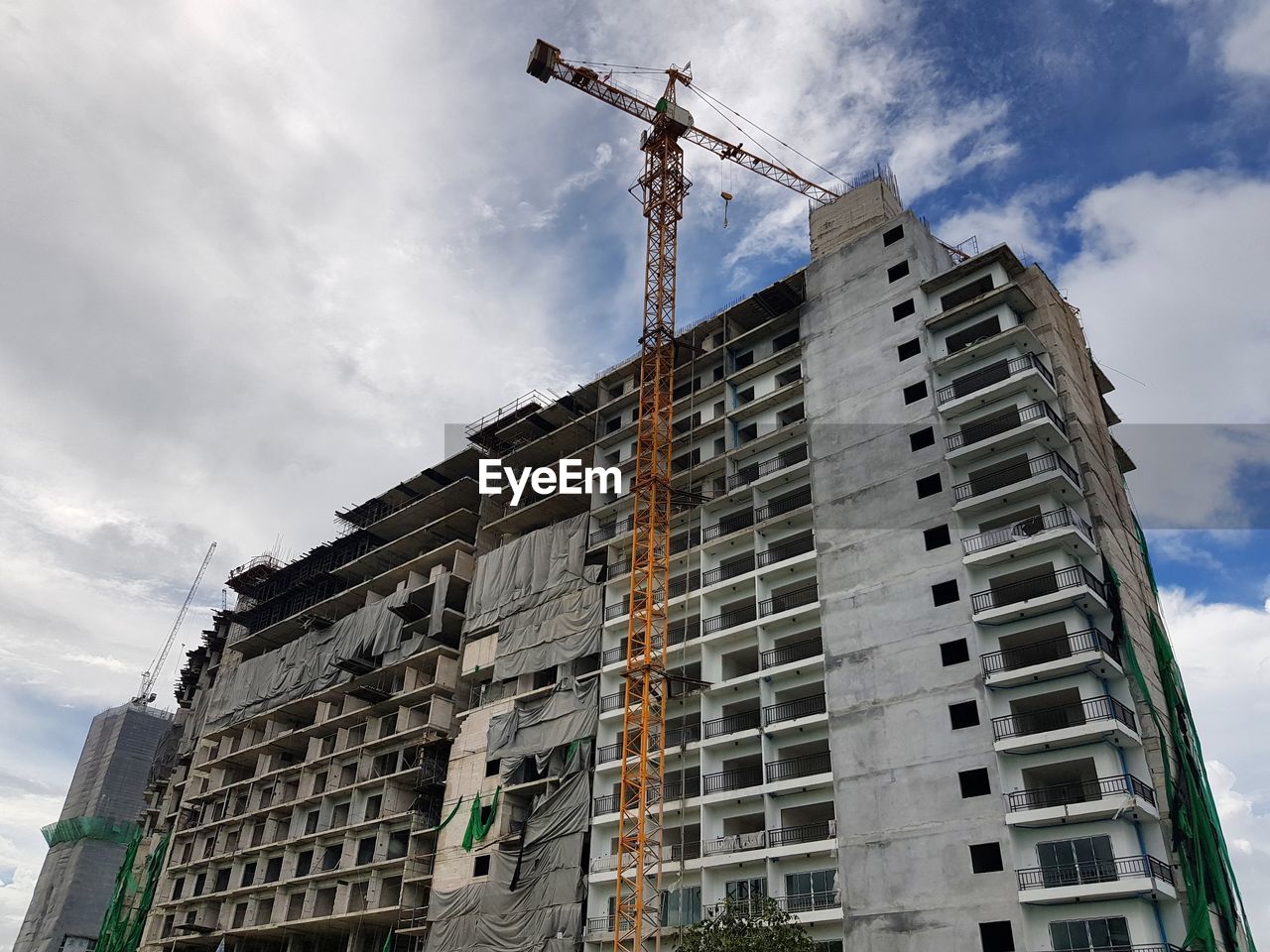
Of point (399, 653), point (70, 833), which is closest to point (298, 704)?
point (399, 653)

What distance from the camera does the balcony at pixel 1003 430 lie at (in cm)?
4959

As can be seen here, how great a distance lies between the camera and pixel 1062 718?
→ 44875 mm

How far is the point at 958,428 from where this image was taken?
173 ft

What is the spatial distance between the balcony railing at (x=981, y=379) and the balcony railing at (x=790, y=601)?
12215mm

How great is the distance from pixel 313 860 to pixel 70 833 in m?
118

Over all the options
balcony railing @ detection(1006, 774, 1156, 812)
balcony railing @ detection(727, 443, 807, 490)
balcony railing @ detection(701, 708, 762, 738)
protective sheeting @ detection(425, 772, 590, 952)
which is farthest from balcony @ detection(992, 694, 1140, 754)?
protective sheeting @ detection(425, 772, 590, 952)

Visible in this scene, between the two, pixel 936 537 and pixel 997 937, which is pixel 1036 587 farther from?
pixel 997 937

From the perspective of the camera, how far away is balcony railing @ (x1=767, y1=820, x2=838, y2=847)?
158ft

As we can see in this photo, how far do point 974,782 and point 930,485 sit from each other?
15.0 meters

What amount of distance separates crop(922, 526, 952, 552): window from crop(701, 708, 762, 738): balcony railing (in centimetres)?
1276

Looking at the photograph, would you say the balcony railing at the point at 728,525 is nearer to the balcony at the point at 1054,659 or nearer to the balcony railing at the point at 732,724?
the balcony railing at the point at 732,724

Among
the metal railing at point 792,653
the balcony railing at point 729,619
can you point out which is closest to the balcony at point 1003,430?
the metal railing at point 792,653

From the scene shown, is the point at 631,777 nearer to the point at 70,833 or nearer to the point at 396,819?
the point at 396,819

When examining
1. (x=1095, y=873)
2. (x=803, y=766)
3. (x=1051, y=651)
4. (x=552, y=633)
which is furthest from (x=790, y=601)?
(x=1095, y=873)
